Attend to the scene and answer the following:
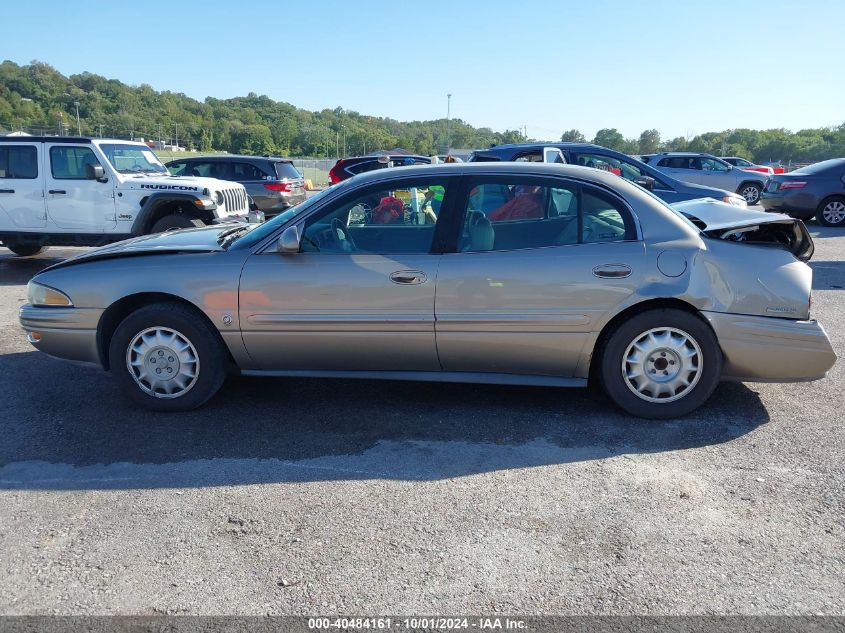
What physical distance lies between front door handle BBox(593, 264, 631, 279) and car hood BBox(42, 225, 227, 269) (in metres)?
2.42

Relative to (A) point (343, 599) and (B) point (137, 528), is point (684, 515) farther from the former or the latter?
(B) point (137, 528)

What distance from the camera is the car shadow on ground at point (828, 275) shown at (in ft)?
28.7

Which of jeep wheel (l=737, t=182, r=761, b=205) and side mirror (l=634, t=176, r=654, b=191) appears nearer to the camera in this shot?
side mirror (l=634, t=176, r=654, b=191)

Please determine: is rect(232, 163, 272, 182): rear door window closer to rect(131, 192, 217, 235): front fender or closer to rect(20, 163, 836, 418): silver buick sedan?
rect(131, 192, 217, 235): front fender

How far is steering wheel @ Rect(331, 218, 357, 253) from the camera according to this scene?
14.5 ft

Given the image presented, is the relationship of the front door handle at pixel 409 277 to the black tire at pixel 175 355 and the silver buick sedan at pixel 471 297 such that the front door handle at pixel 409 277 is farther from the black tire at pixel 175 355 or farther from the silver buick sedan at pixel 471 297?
the black tire at pixel 175 355

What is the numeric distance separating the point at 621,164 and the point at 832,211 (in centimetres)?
748

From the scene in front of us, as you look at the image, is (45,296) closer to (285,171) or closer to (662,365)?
(662,365)

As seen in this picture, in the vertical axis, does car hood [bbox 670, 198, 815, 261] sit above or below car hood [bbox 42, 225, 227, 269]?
above

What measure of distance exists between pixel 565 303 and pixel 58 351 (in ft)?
11.0

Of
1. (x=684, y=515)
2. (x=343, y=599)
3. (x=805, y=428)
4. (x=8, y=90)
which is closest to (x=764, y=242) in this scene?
(x=805, y=428)

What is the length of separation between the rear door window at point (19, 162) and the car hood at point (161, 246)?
19.8 feet

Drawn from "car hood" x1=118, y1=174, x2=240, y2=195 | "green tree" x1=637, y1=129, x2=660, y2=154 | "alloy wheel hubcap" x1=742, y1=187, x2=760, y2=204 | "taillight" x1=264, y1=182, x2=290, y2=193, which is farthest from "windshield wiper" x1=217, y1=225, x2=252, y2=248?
"green tree" x1=637, y1=129, x2=660, y2=154

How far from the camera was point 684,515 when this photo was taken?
10.9ft
